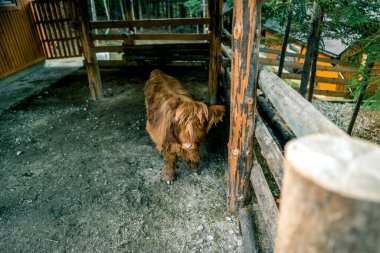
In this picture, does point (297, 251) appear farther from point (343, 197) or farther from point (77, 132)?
point (77, 132)

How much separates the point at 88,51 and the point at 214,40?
3.00 metres

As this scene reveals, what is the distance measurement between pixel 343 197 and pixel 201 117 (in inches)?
99.2

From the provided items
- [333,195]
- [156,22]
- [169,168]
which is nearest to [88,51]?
[156,22]

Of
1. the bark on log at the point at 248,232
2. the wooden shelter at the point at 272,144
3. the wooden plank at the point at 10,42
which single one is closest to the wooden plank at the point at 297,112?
the wooden shelter at the point at 272,144

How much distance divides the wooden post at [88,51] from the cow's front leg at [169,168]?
3.64 meters

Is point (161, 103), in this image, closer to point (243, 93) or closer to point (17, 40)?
point (243, 93)

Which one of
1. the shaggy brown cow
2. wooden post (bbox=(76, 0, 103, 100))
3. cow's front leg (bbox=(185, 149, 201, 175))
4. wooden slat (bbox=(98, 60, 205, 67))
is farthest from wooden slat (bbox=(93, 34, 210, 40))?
cow's front leg (bbox=(185, 149, 201, 175))

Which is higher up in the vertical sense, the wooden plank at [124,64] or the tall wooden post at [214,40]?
the tall wooden post at [214,40]

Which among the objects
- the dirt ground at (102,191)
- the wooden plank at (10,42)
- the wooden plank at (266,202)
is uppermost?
the wooden plank at (10,42)

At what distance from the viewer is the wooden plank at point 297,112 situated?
3.85 feet

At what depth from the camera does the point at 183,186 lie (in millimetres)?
3656

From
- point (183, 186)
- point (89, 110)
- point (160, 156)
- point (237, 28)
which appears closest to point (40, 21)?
point (89, 110)

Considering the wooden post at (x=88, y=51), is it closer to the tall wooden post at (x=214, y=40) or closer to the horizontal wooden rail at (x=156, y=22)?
the horizontal wooden rail at (x=156, y=22)

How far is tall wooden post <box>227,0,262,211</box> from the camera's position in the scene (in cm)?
203
